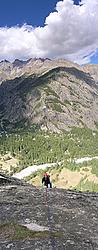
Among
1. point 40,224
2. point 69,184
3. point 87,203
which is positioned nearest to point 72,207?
point 87,203

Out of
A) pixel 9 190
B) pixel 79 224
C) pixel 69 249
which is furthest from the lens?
pixel 9 190

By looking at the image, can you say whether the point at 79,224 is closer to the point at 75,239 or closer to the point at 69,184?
the point at 75,239

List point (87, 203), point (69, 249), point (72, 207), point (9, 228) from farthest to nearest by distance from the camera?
point (87, 203) < point (72, 207) < point (9, 228) < point (69, 249)

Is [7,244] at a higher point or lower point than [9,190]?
lower

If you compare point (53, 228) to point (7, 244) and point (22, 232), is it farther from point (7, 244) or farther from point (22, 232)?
point (7, 244)

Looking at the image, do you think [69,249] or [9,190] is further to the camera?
[9,190]

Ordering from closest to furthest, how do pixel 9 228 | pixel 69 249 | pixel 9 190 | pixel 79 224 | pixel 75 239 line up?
pixel 69 249 < pixel 75 239 < pixel 9 228 < pixel 79 224 < pixel 9 190

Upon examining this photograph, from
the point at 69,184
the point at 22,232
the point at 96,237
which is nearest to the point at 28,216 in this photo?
the point at 22,232
